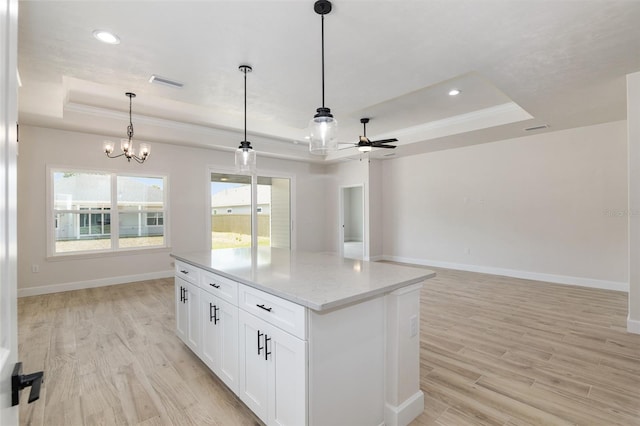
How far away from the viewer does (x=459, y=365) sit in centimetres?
265

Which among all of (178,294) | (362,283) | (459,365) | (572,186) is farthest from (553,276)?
(178,294)

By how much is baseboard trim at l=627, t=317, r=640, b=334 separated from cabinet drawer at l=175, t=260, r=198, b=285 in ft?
14.9

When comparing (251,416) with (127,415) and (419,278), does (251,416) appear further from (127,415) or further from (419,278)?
(419,278)

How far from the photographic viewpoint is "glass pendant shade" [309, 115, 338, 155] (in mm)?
2322

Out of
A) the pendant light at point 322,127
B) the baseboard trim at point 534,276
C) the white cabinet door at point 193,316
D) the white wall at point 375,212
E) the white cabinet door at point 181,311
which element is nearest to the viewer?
the pendant light at point 322,127

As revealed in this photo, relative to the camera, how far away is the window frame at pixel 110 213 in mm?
4965

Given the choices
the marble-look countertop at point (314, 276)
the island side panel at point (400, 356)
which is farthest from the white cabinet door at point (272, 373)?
the island side panel at point (400, 356)

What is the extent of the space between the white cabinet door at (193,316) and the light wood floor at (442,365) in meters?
0.17

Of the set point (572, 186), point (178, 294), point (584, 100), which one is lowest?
point (178, 294)

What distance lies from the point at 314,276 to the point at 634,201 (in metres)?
3.76

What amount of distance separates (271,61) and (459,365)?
10.9 ft

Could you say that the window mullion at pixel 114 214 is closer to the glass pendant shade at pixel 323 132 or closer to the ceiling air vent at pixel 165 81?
the ceiling air vent at pixel 165 81

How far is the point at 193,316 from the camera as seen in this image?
2.74 metres

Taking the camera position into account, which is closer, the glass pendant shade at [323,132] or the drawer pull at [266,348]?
the drawer pull at [266,348]
